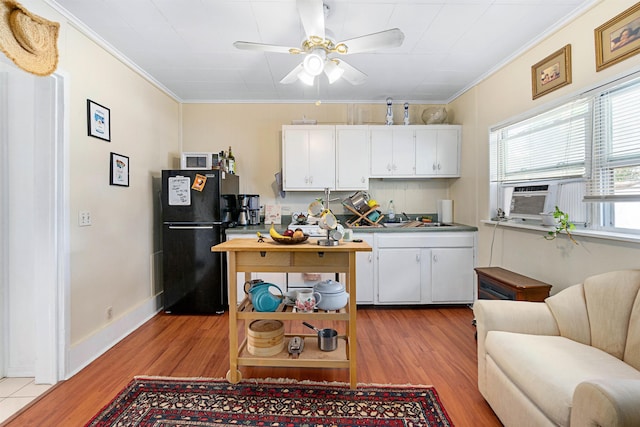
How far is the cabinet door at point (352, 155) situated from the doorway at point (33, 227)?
8.73 ft

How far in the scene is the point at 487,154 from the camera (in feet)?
10.8

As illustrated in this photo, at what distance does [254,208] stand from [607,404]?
352cm

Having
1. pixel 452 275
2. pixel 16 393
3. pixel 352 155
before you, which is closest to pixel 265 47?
pixel 352 155

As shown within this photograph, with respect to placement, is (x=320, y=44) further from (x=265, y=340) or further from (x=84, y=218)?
(x=84, y=218)

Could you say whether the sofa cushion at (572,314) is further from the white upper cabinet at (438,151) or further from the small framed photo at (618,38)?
the white upper cabinet at (438,151)

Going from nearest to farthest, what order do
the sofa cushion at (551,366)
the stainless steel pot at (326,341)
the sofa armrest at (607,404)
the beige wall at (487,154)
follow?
the sofa armrest at (607,404)
the sofa cushion at (551,366)
the beige wall at (487,154)
the stainless steel pot at (326,341)

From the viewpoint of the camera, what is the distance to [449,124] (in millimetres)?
4082

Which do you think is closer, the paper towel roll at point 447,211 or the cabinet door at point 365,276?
the cabinet door at point 365,276

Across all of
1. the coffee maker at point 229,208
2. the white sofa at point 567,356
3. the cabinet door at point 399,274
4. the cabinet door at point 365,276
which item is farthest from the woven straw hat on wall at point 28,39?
the cabinet door at point 399,274

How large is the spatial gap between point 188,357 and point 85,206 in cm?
144

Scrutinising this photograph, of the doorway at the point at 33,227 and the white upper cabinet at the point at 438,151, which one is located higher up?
the white upper cabinet at the point at 438,151

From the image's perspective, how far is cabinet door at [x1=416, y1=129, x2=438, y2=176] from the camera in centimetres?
387

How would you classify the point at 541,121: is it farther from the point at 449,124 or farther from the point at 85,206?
the point at 85,206

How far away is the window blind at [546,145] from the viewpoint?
223 cm
